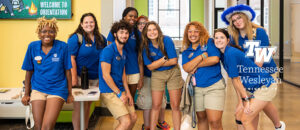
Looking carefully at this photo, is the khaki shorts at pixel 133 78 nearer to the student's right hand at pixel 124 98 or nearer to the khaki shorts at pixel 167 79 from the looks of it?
the khaki shorts at pixel 167 79

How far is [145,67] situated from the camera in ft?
9.55

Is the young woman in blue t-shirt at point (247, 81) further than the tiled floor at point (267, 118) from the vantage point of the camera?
No

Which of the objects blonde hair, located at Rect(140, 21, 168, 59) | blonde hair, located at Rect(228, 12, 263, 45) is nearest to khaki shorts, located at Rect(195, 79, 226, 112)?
blonde hair, located at Rect(228, 12, 263, 45)

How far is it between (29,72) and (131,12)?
1159mm

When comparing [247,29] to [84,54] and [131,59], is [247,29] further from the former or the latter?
[84,54]

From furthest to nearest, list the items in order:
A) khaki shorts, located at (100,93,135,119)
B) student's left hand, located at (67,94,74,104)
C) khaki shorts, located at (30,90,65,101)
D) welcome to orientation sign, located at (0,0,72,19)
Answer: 1. welcome to orientation sign, located at (0,0,72,19)
2. khaki shorts, located at (100,93,135,119)
3. student's left hand, located at (67,94,74,104)
4. khaki shorts, located at (30,90,65,101)

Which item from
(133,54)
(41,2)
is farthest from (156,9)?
(133,54)

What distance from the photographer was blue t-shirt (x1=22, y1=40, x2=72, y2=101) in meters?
2.23

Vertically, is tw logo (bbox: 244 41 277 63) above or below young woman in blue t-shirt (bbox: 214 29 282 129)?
above

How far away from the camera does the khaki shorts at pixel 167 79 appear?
8.97 ft

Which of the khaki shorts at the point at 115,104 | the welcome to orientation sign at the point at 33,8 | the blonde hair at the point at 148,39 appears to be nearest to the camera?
the khaki shorts at the point at 115,104

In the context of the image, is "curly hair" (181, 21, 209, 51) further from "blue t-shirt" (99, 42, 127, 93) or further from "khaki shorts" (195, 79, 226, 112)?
"blue t-shirt" (99, 42, 127, 93)

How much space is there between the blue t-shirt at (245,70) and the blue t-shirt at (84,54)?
127cm

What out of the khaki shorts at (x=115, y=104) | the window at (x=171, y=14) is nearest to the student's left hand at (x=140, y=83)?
the khaki shorts at (x=115, y=104)
